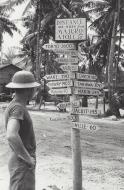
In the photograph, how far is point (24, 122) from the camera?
3381 mm

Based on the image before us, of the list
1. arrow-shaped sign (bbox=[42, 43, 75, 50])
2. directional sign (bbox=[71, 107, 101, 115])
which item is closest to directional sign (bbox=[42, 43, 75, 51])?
arrow-shaped sign (bbox=[42, 43, 75, 50])

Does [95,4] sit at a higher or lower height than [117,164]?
higher

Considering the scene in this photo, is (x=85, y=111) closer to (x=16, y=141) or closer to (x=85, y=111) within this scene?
(x=85, y=111)

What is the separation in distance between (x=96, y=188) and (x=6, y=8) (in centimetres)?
2704

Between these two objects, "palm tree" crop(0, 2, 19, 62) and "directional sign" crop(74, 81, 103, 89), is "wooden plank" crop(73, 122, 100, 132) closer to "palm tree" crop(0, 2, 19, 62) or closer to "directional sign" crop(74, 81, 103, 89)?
"directional sign" crop(74, 81, 103, 89)

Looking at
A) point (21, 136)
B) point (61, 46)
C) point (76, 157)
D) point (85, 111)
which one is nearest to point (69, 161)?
point (76, 157)

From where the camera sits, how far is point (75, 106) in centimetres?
544

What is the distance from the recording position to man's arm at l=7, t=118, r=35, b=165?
3.19 metres

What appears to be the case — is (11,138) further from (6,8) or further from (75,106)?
(6,8)

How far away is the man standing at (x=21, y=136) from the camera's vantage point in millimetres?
3230

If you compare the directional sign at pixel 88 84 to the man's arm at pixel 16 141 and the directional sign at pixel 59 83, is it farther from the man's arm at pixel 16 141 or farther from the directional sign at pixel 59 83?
the man's arm at pixel 16 141

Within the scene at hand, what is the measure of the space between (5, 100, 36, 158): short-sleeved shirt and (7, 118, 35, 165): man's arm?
0.23ft

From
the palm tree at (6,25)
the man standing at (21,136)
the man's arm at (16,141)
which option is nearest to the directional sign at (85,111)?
the man standing at (21,136)

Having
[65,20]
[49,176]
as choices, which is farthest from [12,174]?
[49,176]
